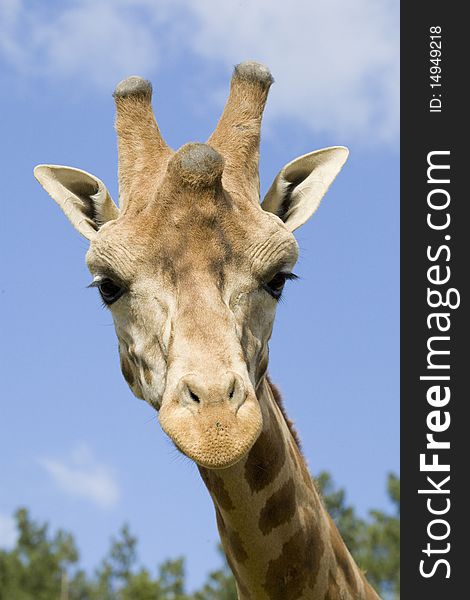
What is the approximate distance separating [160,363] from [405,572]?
337cm

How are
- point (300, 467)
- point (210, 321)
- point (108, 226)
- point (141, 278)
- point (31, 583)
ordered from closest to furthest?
1. point (210, 321)
2. point (141, 278)
3. point (108, 226)
4. point (300, 467)
5. point (31, 583)

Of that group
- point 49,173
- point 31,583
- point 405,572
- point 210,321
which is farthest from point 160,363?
point 31,583

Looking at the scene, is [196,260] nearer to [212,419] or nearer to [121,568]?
[212,419]

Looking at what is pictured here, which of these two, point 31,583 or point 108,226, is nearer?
point 108,226

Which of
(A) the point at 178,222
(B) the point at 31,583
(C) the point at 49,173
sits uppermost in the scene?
(B) the point at 31,583

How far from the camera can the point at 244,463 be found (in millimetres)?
6910

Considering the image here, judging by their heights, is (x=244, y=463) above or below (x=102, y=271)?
below

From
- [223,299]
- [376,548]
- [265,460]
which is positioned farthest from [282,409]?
[376,548]

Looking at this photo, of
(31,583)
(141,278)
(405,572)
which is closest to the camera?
(141,278)

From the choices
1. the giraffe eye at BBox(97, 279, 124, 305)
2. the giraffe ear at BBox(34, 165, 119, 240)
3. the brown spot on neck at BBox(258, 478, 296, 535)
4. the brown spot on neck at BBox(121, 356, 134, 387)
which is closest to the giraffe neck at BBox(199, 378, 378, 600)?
the brown spot on neck at BBox(258, 478, 296, 535)

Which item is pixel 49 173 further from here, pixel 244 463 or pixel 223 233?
pixel 244 463

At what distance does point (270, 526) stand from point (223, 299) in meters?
1.77

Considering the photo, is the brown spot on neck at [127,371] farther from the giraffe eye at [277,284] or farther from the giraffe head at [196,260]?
the giraffe eye at [277,284]

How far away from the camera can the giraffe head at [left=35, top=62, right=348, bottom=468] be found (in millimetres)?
5586
